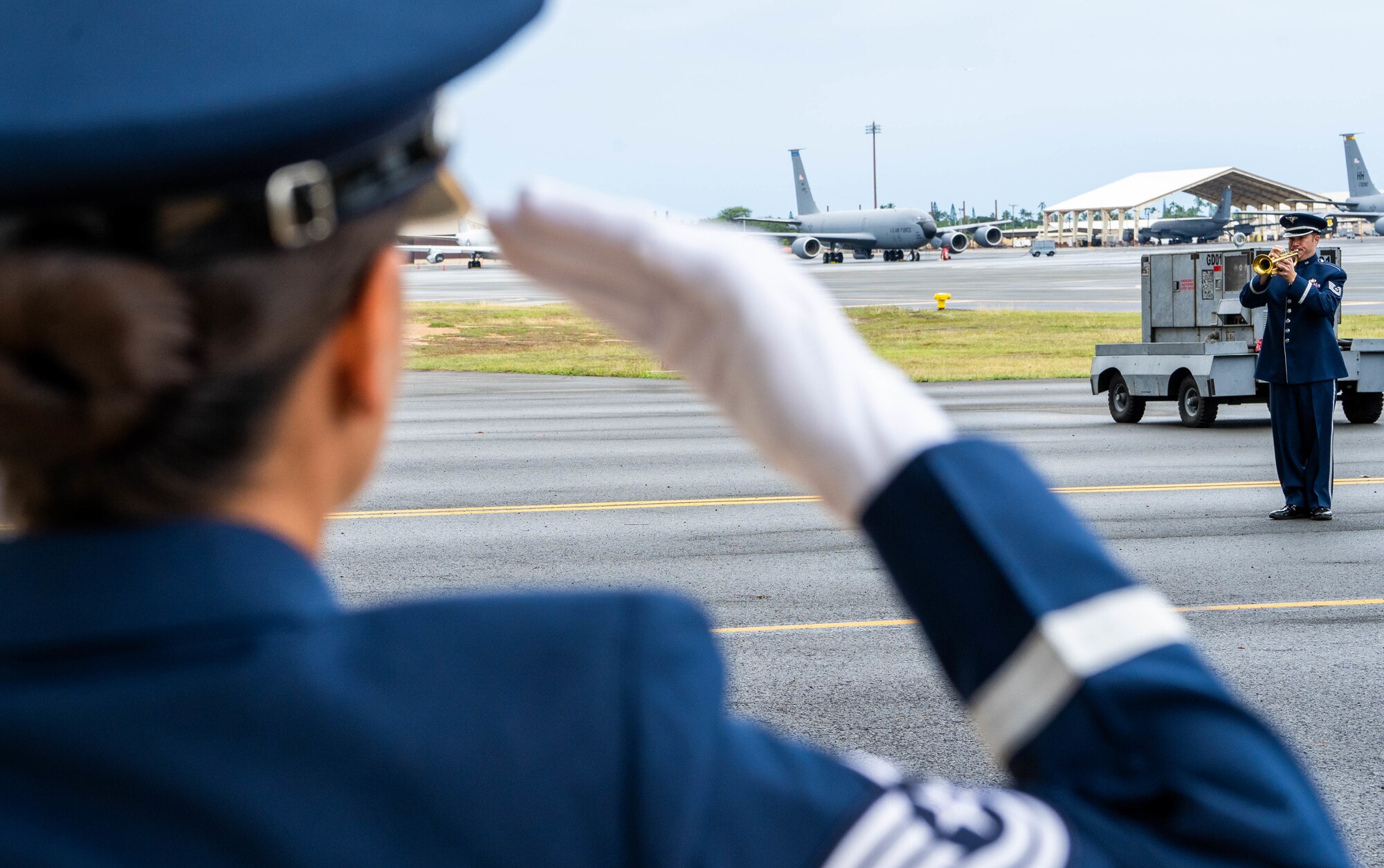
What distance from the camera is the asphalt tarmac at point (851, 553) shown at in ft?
19.1

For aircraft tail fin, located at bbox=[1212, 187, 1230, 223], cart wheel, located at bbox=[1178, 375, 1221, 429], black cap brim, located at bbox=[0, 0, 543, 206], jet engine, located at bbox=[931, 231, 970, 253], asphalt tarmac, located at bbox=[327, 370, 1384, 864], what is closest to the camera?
black cap brim, located at bbox=[0, 0, 543, 206]

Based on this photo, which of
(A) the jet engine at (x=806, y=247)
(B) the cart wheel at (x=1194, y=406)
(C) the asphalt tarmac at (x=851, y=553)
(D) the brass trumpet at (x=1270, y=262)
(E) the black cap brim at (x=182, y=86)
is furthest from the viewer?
(A) the jet engine at (x=806, y=247)

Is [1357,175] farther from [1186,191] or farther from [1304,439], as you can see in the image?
[1304,439]

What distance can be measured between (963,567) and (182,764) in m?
0.50

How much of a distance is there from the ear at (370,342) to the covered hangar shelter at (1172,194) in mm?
131666

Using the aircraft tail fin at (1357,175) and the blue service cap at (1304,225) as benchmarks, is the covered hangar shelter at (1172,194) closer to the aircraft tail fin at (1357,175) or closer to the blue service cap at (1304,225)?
the aircraft tail fin at (1357,175)

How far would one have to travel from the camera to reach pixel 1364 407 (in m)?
16.7

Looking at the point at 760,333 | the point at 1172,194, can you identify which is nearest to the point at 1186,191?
the point at 1172,194

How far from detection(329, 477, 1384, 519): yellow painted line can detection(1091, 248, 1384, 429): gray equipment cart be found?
4.16 meters

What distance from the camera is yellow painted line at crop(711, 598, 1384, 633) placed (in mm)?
7332

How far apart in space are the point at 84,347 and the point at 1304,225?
12737mm

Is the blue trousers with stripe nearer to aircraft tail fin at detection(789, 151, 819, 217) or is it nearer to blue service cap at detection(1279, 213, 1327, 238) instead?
blue service cap at detection(1279, 213, 1327, 238)

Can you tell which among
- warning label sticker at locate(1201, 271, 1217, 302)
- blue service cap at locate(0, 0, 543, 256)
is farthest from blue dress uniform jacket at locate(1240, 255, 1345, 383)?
blue service cap at locate(0, 0, 543, 256)

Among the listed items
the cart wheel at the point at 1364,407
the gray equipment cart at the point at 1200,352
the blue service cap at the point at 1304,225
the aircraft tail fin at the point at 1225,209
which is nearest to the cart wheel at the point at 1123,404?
the gray equipment cart at the point at 1200,352
